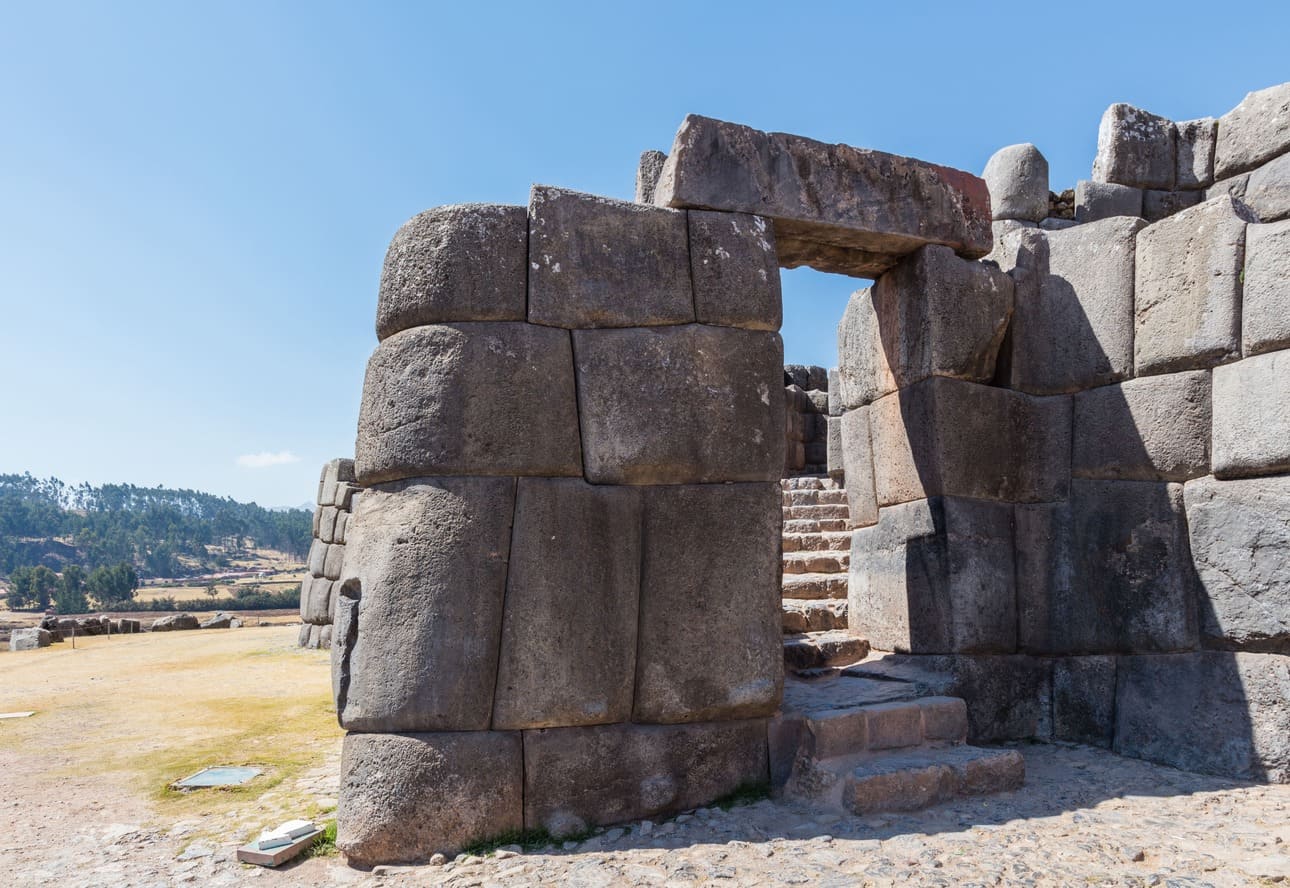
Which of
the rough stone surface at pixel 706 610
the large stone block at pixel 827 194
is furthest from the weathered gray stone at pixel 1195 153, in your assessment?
the rough stone surface at pixel 706 610

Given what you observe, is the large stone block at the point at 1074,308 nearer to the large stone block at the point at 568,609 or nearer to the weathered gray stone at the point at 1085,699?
the weathered gray stone at the point at 1085,699

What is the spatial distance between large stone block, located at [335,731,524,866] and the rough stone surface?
0.70 metres

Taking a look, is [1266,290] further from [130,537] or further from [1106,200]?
[130,537]

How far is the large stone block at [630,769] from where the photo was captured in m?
3.60

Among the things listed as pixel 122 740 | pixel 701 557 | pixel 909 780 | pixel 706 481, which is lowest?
pixel 122 740

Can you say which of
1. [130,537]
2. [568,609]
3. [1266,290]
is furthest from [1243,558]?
[130,537]

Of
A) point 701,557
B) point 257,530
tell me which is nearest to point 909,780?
point 701,557

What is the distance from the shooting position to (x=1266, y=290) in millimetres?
4211

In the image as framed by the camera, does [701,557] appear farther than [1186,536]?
No

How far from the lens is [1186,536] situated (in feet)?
15.1

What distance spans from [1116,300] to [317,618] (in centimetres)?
1135

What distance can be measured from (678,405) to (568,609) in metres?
1.07

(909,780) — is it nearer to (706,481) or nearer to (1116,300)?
(706,481)

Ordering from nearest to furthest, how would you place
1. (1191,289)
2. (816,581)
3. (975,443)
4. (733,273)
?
(733,273)
(1191,289)
(975,443)
(816,581)
